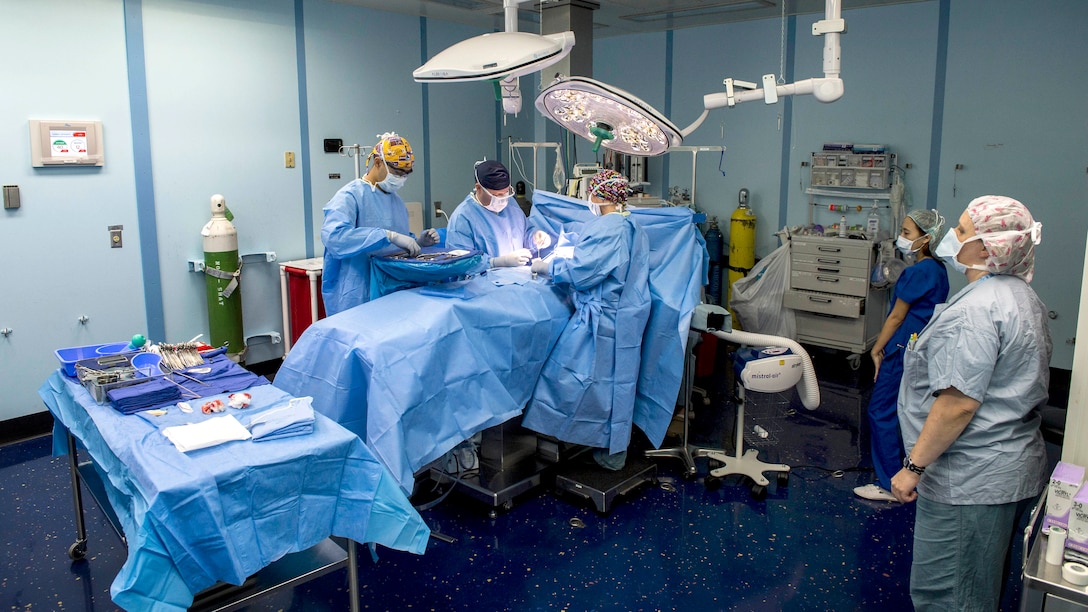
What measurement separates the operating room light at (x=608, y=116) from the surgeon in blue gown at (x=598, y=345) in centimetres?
35

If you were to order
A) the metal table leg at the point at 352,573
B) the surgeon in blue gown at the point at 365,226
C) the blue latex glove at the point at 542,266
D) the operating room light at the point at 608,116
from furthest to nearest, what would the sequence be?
the blue latex glove at the point at 542,266 < the surgeon in blue gown at the point at 365,226 < the operating room light at the point at 608,116 < the metal table leg at the point at 352,573

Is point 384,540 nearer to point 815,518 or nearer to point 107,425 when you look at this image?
point 107,425

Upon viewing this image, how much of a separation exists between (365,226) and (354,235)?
0.28 m

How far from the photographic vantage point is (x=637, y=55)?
6793 millimetres

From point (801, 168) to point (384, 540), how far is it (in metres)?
4.89

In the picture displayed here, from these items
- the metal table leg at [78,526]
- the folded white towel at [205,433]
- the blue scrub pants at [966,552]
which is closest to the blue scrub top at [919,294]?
the blue scrub pants at [966,552]

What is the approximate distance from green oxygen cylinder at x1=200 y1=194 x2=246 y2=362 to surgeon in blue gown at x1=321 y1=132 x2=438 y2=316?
1194 millimetres

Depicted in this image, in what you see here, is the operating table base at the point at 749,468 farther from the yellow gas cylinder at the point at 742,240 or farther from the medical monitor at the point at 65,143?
the medical monitor at the point at 65,143

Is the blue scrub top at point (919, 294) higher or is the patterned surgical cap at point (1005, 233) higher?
the patterned surgical cap at point (1005, 233)

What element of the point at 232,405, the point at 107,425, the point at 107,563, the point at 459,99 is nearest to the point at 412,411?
the point at 232,405

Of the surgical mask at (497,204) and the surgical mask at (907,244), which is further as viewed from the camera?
the surgical mask at (497,204)

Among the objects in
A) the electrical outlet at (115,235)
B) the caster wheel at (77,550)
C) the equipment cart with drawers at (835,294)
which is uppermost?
the electrical outlet at (115,235)

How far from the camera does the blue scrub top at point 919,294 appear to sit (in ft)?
11.2

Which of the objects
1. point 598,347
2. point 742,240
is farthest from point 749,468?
point 742,240
